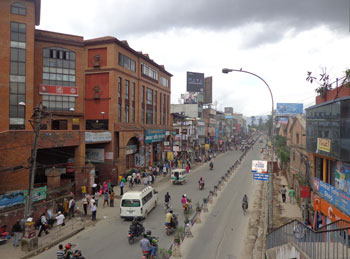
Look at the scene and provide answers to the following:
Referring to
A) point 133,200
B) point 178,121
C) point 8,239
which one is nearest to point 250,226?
point 133,200

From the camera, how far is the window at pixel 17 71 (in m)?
28.0

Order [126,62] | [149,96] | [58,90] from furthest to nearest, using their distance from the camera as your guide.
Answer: [149,96] → [126,62] → [58,90]

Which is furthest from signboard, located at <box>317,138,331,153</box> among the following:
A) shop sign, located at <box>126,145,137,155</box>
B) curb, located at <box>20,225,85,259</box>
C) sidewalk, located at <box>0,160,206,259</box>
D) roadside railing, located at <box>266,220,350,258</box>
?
shop sign, located at <box>126,145,137,155</box>

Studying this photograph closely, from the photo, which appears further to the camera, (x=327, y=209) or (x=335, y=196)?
(x=327, y=209)

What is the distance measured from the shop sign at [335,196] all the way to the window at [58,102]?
28.7 m

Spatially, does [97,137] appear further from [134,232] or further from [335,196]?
[335,196]

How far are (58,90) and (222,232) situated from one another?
2592 cm

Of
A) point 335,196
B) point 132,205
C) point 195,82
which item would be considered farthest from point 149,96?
point 195,82

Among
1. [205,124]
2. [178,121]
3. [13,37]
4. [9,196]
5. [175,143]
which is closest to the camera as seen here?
[9,196]

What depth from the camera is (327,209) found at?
1530 cm

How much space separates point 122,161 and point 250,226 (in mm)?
19286

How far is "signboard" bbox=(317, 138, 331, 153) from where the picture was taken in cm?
1444

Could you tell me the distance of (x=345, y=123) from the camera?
41.3 ft

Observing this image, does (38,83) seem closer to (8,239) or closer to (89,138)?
(89,138)
